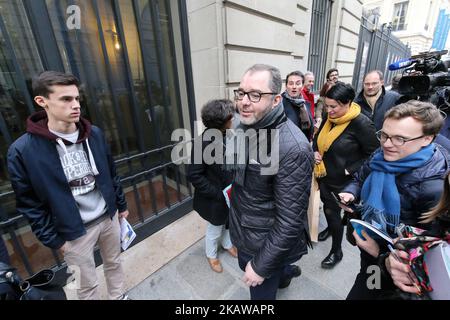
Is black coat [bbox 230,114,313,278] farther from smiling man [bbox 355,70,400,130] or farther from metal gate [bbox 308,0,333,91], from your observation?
metal gate [bbox 308,0,333,91]

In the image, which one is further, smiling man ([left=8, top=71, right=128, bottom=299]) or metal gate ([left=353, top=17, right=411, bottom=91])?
metal gate ([left=353, top=17, right=411, bottom=91])

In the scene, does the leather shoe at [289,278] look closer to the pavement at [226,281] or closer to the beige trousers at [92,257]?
the pavement at [226,281]

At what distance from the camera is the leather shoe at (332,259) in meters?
2.51

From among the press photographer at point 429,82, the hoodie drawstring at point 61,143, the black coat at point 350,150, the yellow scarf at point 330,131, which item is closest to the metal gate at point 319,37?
the press photographer at point 429,82

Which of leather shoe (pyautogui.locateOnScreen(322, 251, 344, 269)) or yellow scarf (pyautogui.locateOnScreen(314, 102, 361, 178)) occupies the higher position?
yellow scarf (pyautogui.locateOnScreen(314, 102, 361, 178))

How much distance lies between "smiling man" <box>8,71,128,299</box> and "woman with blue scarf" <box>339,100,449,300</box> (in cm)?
201

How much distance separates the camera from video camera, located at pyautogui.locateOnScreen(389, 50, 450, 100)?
2.07m

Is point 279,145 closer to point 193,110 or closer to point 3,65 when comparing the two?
point 193,110

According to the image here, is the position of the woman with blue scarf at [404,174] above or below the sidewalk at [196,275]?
above

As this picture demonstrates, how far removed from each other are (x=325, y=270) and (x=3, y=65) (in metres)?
3.77

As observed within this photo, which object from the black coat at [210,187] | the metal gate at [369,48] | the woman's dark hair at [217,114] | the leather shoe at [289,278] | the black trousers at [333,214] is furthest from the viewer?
the metal gate at [369,48]

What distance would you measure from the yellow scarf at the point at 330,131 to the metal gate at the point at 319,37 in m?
4.11

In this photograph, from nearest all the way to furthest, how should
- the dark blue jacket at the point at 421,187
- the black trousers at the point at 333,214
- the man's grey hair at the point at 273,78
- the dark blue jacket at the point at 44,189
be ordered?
the dark blue jacket at the point at 421,187 → the man's grey hair at the point at 273,78 → the dark blue jacket at the point at 44,189 → the black trousers at the point at 333,214

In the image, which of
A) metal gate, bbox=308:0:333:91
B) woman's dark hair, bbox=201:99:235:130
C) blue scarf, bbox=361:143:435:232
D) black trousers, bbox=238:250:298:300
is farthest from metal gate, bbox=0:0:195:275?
metal gate, bbox=308:0:333:91
